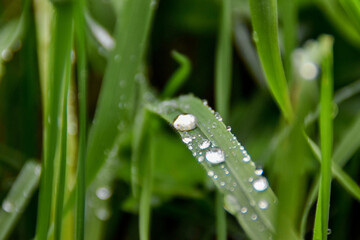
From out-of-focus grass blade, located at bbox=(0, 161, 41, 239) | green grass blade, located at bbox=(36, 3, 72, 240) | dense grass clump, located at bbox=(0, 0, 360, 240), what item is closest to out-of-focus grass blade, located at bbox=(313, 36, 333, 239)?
dense grass clump, located at bbox=(0, 0, 360, 240)

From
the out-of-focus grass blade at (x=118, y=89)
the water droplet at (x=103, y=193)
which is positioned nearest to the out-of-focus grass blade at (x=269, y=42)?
the out-of-focus grass blade at (x=118, y=89)

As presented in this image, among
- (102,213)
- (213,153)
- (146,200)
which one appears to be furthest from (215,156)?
(102,213)

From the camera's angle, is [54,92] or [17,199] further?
[17,199]

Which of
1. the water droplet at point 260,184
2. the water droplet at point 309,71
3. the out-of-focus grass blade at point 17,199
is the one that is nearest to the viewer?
the water droplet at point 309,71

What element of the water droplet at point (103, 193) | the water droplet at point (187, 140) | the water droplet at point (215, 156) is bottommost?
the water droplet at point (215, 156)

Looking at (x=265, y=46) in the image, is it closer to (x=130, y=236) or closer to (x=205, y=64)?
(x=130, y=236)

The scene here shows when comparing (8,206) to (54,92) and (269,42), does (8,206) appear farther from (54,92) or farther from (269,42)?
(269,42)

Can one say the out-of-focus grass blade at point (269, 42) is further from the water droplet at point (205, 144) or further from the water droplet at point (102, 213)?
the water droplet at point (102, 213)
